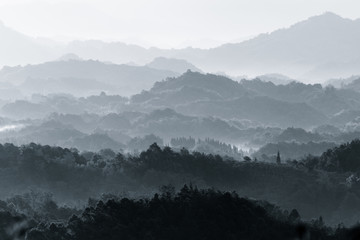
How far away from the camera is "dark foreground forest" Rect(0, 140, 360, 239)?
3433 inches

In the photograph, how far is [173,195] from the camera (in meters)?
98.0

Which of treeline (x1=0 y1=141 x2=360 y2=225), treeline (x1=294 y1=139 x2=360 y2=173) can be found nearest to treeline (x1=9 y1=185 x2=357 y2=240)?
treeline (x1=0 y1=141 x2=360 y2=225)

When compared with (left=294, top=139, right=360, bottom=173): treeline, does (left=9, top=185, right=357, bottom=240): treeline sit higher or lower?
lower

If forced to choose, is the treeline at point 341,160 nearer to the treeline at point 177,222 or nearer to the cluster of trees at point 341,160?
the cluster of trees at point 341,160

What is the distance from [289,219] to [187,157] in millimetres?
58602

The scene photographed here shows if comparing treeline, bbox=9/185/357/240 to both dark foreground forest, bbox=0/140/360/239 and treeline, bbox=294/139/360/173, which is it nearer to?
dark foreground forest, bbox=0/140/360/239

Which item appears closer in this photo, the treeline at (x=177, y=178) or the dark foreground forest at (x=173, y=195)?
the dark foreground forest at (x=173, y=195)

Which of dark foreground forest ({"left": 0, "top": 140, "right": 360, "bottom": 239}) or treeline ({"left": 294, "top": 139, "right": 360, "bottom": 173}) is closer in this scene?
dark foreground forest ({"left": 0, "top": 140, "right": 360, "bottom": 239})

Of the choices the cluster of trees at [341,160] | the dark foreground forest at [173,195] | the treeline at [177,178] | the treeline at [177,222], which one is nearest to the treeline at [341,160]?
the cluster of trees at [341,160]

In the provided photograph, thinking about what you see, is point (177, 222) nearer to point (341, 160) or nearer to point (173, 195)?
point (173, 195)

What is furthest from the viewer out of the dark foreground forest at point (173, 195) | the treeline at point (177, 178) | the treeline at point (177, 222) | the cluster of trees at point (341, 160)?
the cluster of trees at point (341, 160)

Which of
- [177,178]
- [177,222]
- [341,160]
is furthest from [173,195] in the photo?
[341,160]

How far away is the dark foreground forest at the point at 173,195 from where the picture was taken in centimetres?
8719

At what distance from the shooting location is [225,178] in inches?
5605
